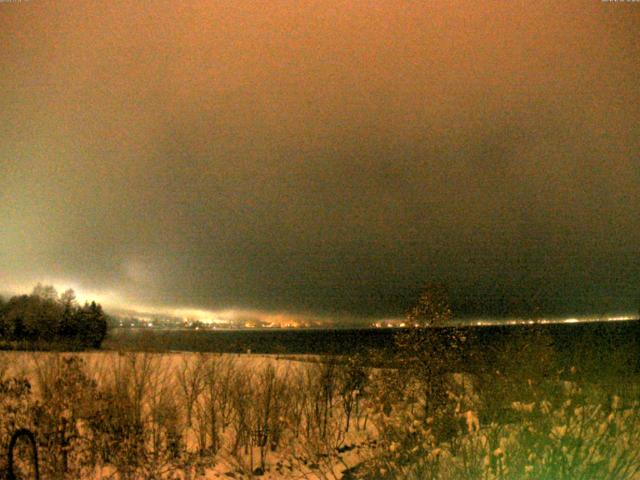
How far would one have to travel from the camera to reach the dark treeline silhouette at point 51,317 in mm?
31078

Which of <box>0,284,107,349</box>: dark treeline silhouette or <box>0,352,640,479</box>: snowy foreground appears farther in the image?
<box>0,284,107,349</box>: dark treeline silhouette

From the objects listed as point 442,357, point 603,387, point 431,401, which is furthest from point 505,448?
point 442,357

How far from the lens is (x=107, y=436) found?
9.21m

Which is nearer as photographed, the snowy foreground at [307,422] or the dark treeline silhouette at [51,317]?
the snowy foreground at [307,422]

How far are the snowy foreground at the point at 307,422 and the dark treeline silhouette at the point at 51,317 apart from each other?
2011 cm

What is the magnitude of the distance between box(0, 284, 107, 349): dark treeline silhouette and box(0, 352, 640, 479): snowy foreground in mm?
20110

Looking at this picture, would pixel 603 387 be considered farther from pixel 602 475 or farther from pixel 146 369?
pixel 146 369

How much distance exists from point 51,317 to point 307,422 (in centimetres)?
2537

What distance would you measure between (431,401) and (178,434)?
4.72 metres

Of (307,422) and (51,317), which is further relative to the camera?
(51,317)

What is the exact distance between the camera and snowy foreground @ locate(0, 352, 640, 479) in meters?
5.47

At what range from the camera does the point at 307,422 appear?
1159cm

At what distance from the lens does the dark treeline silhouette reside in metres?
31.1

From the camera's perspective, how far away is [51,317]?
3241cm
